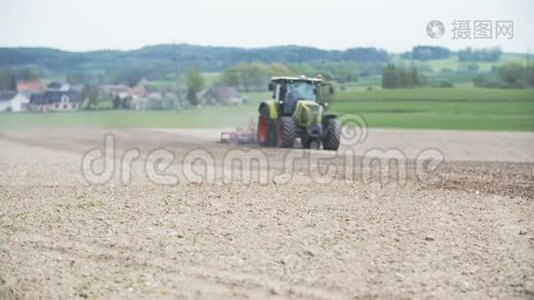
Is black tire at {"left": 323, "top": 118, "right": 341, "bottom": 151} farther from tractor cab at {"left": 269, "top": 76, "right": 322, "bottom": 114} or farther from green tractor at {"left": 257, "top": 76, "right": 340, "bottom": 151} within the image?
tractor cab at {"left": 269, "top": 76, "right": 322, "bottom": 114}

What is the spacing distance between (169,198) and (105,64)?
32849 millimetres

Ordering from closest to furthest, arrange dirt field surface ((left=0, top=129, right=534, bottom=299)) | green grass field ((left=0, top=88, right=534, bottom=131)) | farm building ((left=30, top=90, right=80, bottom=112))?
dirt field surface ((left=0, top=129, right=534, bottom=299)) < green grass field ((left=0, top=88, right=534, bottom=131)) < farm building ((left=30, top=90, right=80, bottom=112))

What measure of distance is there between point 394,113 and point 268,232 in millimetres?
27130

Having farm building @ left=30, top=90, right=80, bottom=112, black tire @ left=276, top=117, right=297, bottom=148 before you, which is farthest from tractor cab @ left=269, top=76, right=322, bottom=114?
farm building @ left=30, top=90, right=80, bottom=112

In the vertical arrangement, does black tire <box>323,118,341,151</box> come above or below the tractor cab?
below

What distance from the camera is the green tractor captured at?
18.0 metres

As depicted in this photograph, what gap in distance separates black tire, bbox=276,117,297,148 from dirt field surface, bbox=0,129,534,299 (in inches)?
140

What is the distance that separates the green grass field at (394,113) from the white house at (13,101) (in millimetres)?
578

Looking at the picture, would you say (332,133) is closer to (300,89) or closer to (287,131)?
(287,131)

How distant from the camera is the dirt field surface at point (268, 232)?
18.9ft

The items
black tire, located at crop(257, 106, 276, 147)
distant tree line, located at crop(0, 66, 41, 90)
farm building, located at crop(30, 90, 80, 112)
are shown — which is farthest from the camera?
farm building, located at crop(30, 90, 80, 112)

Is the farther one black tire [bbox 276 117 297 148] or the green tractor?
the green tractor

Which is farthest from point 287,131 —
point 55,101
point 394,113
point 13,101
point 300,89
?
point 55,101

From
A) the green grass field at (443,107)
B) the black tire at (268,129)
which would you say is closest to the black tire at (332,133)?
the black tire at (268,129)
